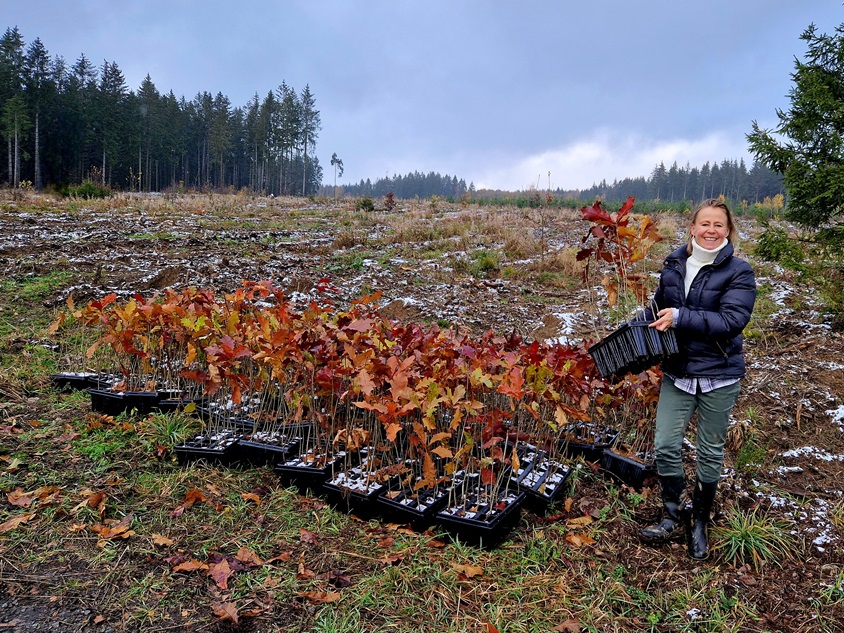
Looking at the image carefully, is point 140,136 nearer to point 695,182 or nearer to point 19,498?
point 19,498

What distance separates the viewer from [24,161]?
36969 mm

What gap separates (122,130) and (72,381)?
155ft

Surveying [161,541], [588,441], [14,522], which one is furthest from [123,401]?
[588,441]

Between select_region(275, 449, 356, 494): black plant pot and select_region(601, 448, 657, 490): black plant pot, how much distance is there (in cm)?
154

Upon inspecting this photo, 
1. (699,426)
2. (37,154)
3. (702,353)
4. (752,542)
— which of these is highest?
(37,154)

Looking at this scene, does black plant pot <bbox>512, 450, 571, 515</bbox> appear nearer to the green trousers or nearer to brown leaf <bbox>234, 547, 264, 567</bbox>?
the green trousers

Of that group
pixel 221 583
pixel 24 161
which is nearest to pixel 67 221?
pixel 221 583

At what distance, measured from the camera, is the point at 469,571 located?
1.97m

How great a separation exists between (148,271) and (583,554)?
277 inches

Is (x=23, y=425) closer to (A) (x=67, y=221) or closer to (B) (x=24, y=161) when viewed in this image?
(A) (x=67, y=221)

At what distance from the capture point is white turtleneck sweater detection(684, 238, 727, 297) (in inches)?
82.6

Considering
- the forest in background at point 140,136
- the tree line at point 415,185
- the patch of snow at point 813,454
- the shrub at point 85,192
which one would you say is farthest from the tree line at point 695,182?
the patch of snow at point 813,454

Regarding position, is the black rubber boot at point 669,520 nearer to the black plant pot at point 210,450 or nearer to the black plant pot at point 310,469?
the black plant pot at point 310,469

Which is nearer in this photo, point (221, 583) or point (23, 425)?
point (221, 583)
